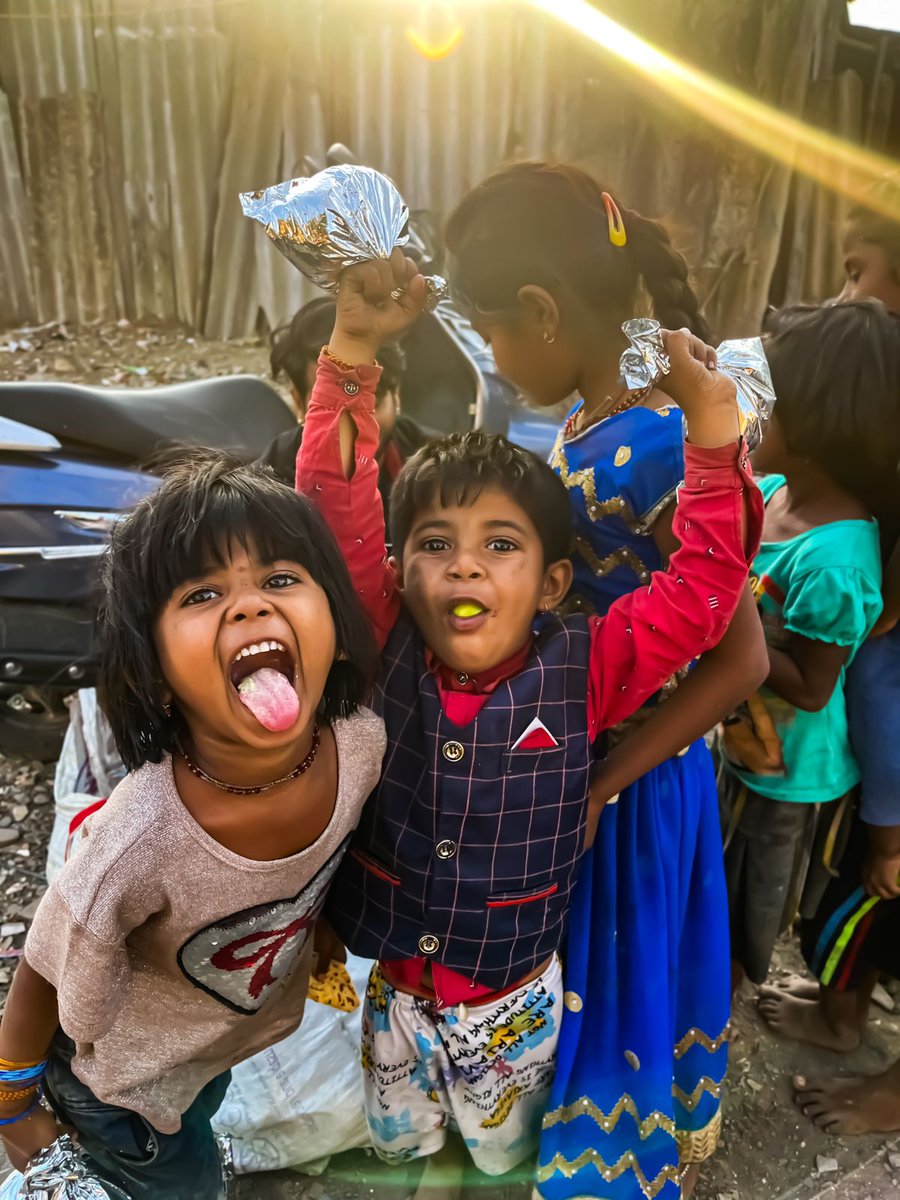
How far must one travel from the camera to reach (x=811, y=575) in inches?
66.2

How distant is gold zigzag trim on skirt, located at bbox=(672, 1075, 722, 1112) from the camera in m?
1.70

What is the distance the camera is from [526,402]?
3.89 m

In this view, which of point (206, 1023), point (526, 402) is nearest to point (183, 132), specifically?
point (526, 402)

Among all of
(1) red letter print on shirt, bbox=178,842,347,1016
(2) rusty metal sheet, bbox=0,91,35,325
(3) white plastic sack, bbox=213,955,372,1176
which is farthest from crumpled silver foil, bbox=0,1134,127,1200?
(2) rusty metal sheet, bbox=0,91,35,325

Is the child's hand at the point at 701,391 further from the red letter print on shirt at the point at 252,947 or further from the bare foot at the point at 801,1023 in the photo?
the bare foot at the point at 801,1023

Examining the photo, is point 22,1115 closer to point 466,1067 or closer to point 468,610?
point 466,1067

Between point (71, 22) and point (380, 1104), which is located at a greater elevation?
point (71, 22)

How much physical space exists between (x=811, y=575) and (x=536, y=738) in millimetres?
706

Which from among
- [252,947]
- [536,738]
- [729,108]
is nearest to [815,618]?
[536,738]

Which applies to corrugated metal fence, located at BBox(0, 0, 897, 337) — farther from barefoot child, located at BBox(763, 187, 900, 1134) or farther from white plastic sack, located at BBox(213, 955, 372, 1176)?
white plastic sack, located at BBox(213, 955, 372, 1176)

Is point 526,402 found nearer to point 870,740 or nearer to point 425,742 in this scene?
point 870,740

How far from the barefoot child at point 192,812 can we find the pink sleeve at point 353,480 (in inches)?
5.3

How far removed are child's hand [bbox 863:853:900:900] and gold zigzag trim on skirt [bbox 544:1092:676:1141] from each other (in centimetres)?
73

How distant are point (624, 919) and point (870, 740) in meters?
0.69
